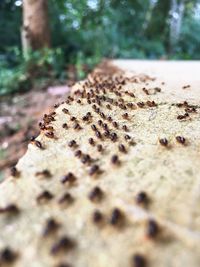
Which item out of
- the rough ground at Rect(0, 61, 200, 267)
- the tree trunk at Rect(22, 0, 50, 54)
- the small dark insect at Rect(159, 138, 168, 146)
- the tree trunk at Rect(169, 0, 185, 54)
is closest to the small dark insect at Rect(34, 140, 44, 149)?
the rough ground at Rect(0, 61, 200, 267)

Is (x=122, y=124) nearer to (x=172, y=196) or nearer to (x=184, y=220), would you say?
(x=172, y=196)

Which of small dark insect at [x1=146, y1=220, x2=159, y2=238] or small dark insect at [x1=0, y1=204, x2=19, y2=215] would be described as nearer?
small dark insect at [x1=146, y1=220, x2=159, y2=238]

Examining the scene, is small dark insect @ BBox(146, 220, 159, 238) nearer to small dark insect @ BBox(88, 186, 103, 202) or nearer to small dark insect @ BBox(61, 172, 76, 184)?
small dark insect @ BBox(88, 186, 103, 202)

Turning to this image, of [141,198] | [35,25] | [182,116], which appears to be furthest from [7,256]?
[35,25]

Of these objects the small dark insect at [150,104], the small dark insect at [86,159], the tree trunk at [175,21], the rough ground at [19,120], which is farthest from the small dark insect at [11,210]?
the tree trunk at [175,21]

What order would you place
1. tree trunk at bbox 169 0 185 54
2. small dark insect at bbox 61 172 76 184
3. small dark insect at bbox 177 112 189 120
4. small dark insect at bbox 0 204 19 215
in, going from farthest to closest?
tree trunk at bbox 169 0 185 54, small dark insect at bbox 177 112 189 120, small dark insect at bbox 61 172 76 184, small dark insect at bbox 0 204 19 215

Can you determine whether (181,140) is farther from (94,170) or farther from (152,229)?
(152,229)
